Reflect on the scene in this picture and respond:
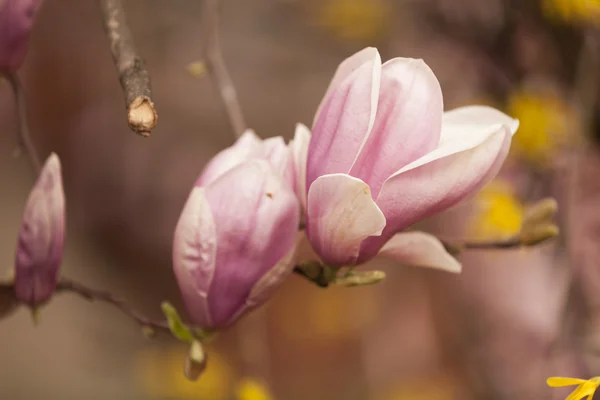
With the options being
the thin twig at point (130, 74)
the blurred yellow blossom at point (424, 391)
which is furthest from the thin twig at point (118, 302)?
the blurred yellow blossom at point (424, 391)

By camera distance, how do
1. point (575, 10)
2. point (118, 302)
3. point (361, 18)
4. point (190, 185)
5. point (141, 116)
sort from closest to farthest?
1. point (141, 116)
2. point (118, 302)
3. point (575, 10)
4. point (361, 18)
5. point (190, 185)

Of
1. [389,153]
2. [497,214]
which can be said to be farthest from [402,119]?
[497,214]

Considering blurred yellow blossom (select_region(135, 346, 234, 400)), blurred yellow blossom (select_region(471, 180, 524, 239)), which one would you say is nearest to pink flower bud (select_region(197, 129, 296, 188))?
blurred yellow blossom (select_region(471, 180, 524, 239))

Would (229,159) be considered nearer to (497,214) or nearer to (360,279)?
(360,279)

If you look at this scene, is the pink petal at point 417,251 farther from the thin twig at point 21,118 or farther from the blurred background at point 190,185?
the blurred background at point 190,185

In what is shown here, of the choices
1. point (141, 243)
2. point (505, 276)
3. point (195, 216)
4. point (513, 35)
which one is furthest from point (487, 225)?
point (141, 243)

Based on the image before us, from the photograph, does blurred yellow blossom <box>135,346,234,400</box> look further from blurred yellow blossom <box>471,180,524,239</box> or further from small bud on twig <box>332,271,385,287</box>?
small bud on twig <box>332,271,385,287</box>
